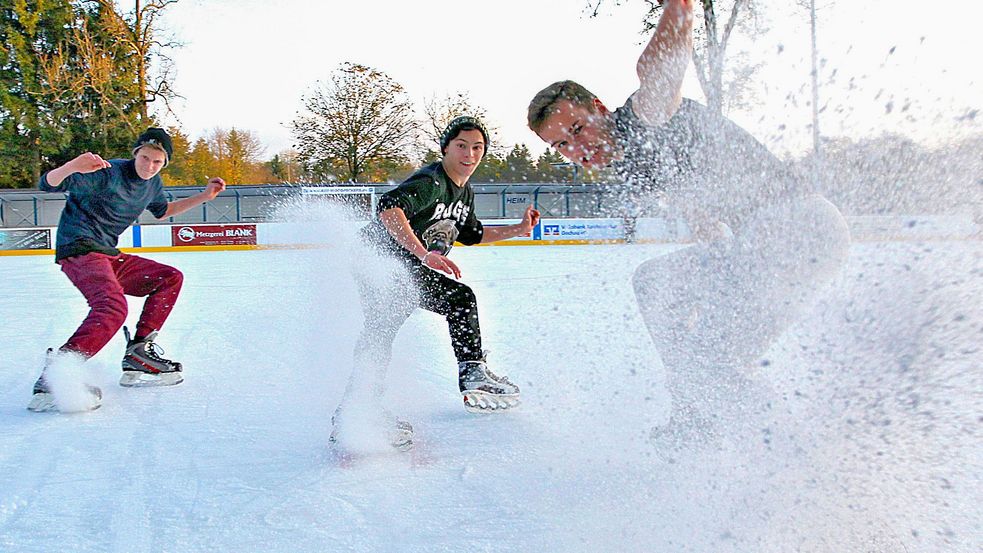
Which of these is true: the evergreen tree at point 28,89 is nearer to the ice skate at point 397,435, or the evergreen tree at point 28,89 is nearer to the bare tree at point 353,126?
the bare tree at point 353,126

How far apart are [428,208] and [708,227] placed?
3.71 ft

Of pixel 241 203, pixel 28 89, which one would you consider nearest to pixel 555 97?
pixel 241 203

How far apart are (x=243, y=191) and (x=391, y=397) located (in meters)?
22.9

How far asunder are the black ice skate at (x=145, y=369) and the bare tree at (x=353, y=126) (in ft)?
83.0

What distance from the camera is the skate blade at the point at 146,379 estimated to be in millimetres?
3799

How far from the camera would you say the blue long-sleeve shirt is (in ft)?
12.0

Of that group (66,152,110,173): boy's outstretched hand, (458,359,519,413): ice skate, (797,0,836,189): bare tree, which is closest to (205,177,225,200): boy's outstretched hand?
(66,152,110,173): boy's outstretched hand

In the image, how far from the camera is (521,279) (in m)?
9.02

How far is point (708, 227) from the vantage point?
90.7 inches

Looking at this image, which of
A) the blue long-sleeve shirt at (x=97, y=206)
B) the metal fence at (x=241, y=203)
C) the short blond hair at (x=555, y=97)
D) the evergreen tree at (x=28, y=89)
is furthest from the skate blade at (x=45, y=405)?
the evergreen tree at (x=28, y=89)

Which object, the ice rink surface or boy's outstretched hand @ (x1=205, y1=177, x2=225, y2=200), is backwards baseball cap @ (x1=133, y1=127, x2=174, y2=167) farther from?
the ice rink surface

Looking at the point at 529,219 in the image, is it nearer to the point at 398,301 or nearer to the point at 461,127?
the point at 461,127

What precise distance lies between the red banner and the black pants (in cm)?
1437

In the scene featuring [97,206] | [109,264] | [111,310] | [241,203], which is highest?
[241,203]
